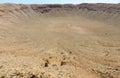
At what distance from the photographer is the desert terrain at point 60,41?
29.9 metres

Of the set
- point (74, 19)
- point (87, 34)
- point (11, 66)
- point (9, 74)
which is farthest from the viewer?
point (74, 19)

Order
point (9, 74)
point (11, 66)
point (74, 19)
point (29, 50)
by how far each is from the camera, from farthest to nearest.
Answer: point (74, 19) → point (29, 50) → point (11, 66) → point (9, 74)

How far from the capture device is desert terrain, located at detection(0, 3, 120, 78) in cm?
2992

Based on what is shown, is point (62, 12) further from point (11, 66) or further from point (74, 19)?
point (11, 66)

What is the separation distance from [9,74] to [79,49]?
20836 millimetres

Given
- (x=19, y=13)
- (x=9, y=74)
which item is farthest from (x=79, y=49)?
→ (x=19, y=13)

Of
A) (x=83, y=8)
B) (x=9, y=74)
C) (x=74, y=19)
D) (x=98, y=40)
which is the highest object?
(x=83, y=8)

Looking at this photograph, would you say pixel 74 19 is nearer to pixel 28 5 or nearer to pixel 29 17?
pixel 29 17

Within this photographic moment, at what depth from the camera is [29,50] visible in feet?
133

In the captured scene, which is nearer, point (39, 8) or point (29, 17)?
point (29, 17)

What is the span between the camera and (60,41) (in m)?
49.0

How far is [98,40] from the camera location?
5238cm

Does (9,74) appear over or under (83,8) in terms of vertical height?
under

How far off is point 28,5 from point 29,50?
5120 cm
